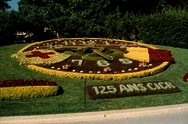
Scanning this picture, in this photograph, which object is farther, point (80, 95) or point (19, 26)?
point (19, 26)

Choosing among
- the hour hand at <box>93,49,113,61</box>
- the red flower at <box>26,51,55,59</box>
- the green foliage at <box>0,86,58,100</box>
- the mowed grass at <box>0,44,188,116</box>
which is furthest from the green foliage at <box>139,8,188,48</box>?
the green foliage at <box>0,86,58,100</box>

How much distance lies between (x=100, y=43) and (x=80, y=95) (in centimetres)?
915

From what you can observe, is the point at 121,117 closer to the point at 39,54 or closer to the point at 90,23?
the point at 39,54

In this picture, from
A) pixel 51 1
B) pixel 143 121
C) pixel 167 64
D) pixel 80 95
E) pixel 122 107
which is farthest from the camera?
pixel 51 1

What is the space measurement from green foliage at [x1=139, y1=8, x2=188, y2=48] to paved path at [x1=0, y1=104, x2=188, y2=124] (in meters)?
13.3

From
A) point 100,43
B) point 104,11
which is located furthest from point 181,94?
point 104,11

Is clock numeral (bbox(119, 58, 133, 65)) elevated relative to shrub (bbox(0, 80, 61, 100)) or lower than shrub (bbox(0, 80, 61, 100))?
lower

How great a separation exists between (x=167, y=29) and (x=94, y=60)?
9.02 metres

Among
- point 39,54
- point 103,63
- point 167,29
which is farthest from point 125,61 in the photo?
point 167,29

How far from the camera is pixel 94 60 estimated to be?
19812mm

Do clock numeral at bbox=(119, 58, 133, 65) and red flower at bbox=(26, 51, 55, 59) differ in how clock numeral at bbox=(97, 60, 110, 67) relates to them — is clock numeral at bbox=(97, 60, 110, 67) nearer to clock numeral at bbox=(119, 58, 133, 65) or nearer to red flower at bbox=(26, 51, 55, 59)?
clock numeral at bbox=(119, 58, 133, 65)

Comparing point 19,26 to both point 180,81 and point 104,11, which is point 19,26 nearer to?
point 104,11

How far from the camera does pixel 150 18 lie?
2784cm

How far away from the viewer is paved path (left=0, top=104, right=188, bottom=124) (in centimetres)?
1294
